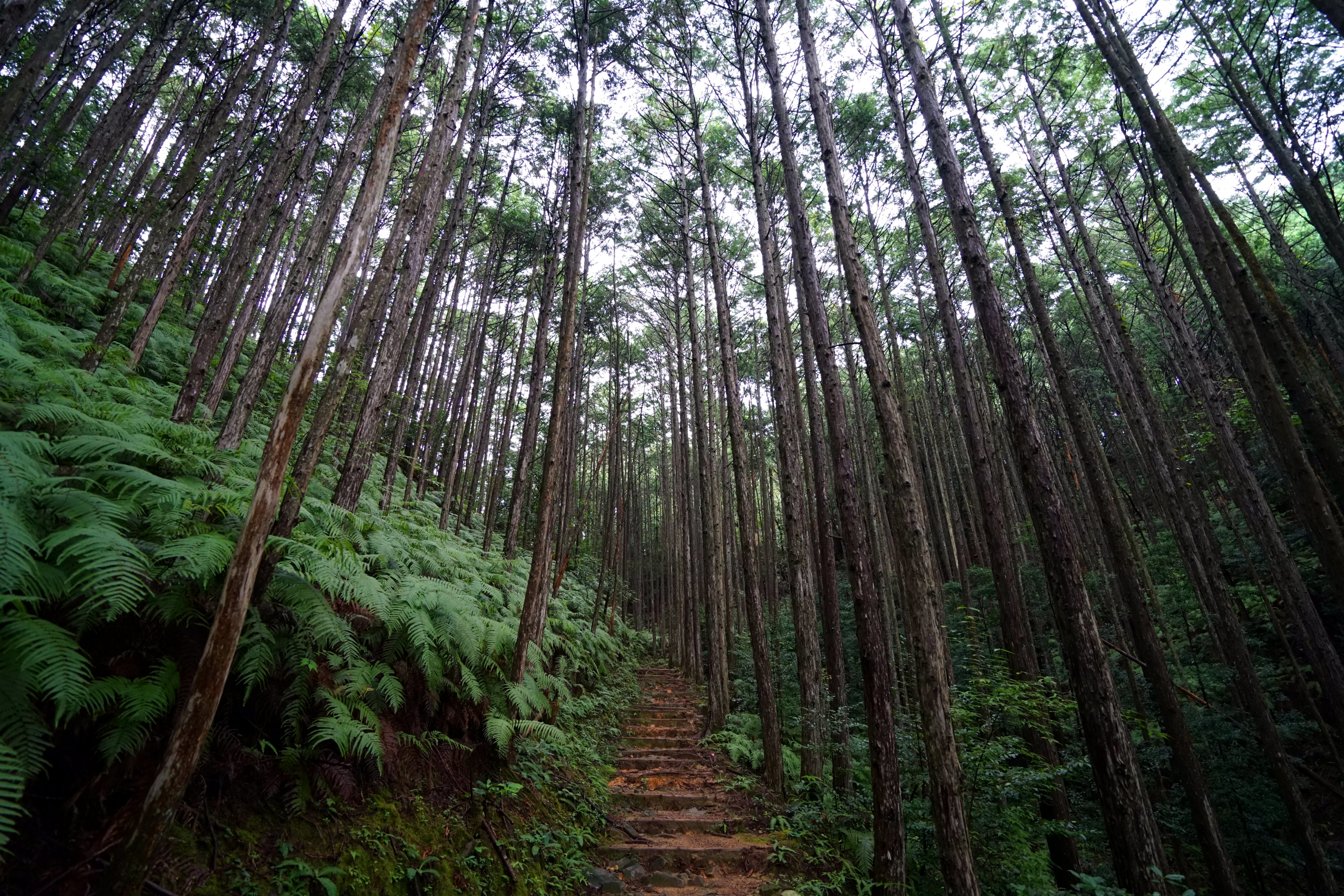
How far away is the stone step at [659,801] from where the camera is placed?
639 cm

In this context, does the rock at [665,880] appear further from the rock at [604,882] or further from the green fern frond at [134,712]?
the green fern frond at [134,712]

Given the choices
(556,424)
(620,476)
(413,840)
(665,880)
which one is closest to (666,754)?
(665,880)

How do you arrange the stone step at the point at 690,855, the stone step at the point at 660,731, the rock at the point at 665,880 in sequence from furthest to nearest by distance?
the stone step at the point at 660,731, the stone step at the point at 690,855, the rock at the point at 665,880

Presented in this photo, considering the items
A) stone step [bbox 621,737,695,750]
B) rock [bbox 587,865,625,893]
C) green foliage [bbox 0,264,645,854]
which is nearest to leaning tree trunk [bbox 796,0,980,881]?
rock [bbox 587,865,625,893]

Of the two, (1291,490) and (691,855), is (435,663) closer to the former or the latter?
(691,855)

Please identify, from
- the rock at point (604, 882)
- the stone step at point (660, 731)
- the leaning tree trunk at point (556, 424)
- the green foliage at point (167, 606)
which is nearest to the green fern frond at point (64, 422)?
the green foliage at point (167, 606)

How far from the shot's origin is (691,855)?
203 inches

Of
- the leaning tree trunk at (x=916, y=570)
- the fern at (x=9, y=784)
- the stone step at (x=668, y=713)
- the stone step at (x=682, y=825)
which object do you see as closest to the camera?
the fern at (x=9, y=784)

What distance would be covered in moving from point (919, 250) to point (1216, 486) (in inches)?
502

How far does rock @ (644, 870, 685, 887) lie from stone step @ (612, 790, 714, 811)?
153 cm

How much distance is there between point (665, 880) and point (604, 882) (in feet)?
1.96

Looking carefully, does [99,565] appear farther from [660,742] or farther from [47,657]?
[660,742]

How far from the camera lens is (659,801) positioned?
646 centimetres

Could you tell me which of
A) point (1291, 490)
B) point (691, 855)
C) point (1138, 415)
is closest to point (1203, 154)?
point (1138, 415)
